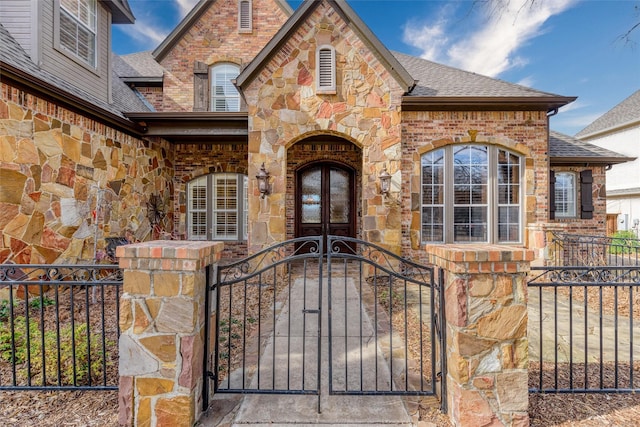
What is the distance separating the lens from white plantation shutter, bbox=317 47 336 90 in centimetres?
653

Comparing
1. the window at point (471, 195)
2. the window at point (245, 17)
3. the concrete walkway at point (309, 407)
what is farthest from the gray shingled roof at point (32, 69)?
the window at point (471, 195)

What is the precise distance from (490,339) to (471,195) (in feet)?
20.0

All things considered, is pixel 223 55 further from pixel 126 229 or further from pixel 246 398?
pixel 246 398

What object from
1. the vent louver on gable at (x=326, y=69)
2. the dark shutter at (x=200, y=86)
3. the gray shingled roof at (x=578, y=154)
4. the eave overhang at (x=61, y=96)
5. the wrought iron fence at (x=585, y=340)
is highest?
the dark shutter at (x=200, y=86)

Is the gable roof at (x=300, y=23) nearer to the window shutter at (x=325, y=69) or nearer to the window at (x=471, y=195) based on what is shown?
the window shutter at (x=325, y=69)

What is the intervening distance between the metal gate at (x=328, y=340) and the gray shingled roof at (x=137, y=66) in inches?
321

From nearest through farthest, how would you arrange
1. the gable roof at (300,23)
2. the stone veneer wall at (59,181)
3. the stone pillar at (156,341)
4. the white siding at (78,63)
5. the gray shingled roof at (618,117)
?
the stone pillar at (156,341) → the stone veneer wall at (59,181) → the white siding at (78,63) → the gable roof at (300,23) → the gray shingled roof at (618,117)

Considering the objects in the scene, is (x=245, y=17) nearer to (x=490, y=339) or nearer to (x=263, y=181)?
(x=263, y=181)

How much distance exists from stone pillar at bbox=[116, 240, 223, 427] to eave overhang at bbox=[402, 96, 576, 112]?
263 inches

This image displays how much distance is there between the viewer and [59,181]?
5.38 metres

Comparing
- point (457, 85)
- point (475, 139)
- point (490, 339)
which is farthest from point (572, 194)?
point (490, 339)

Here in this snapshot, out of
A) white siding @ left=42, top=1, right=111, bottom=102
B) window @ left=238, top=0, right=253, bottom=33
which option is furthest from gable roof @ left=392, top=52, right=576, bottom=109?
white siding @ left=42, top=1, right=111, bottom=102

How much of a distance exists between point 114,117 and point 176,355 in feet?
20.5

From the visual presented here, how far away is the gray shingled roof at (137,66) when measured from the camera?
970 cm
